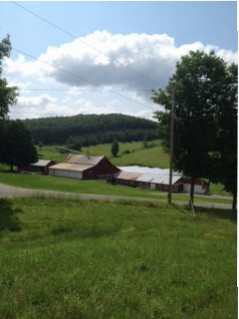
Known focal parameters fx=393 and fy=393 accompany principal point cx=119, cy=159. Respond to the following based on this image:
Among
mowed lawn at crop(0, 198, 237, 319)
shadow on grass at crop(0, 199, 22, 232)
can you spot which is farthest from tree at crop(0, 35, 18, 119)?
mowed lawn at crop(0, 198, 237, 319)

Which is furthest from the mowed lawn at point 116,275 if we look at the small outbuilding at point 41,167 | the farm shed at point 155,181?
the small outbuilding at point 41,167

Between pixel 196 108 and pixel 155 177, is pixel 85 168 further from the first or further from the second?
pixel 196 108

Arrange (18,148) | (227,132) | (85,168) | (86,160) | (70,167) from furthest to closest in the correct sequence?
(86,160) → (70,167) → (85,168) → (18,148) → (227,132)

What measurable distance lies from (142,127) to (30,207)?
167680 millimetres

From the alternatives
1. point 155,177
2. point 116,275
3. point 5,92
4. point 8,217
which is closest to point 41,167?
point 155,177

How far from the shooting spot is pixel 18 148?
2997 inches

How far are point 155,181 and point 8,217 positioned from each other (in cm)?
6592

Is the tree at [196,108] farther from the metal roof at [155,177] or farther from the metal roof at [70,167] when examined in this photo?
the metal roof at [70,167]

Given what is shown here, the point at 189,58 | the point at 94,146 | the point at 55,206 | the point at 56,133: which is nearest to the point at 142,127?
the point at 94,146

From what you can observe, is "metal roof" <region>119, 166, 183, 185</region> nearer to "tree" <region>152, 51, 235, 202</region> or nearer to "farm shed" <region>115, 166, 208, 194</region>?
"farm shed" <region>115, 166, 208, 194</region>

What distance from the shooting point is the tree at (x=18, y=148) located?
2739 inches

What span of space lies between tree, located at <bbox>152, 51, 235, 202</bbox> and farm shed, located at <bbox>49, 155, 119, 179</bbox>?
56.0 m

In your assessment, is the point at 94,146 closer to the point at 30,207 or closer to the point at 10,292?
the point at 30,207

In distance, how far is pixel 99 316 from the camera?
21.1 feet
